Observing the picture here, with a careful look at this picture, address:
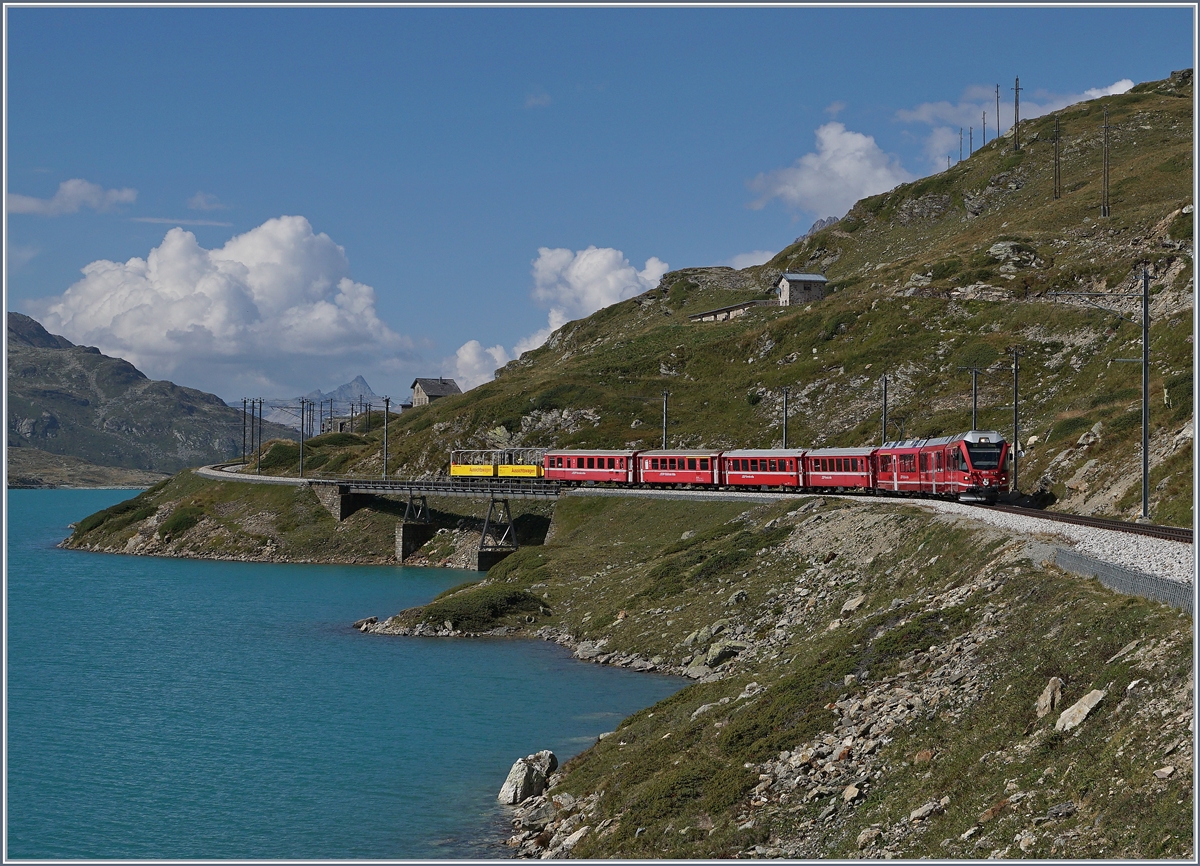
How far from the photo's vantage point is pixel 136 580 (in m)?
95.9

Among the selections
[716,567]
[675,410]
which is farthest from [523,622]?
[675,410]

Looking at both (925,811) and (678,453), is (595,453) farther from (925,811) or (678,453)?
(925,811)

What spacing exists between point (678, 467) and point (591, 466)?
11.9 metres

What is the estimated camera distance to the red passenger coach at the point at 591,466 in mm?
99250

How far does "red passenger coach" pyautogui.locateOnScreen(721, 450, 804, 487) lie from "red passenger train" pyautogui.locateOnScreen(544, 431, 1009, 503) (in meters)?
0.08

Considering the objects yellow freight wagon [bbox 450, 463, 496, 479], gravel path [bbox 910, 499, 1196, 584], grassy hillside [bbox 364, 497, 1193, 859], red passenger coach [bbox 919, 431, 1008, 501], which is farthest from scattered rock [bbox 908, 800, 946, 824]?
yellow freight wagon [bbox 450, 463, 496, 479]

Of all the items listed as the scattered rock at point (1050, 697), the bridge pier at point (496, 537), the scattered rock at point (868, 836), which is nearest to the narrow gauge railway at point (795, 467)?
the bridge pier at point (496, 537)

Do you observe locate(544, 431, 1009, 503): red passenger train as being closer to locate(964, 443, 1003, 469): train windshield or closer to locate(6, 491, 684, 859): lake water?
locate(964, 443, 1003, 469): train windshield

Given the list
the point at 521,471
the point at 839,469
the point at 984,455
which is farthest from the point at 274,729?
the point at 521,471

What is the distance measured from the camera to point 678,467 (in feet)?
310

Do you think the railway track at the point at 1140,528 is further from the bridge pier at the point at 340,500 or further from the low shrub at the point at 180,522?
the low shrub at the point at 180,522

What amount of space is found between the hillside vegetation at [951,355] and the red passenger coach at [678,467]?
21.9 metres

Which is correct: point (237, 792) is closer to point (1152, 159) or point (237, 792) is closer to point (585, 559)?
point (585, 559)

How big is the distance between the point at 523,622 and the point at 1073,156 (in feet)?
541
